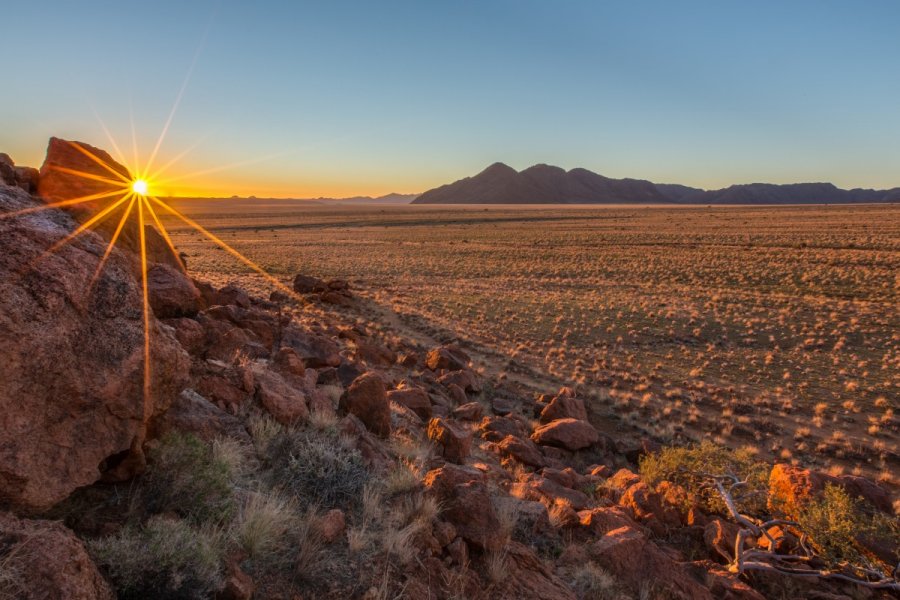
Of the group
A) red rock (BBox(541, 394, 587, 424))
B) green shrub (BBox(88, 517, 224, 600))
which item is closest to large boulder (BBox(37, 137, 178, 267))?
green shrub (BBox(88, 517, 224, 600))

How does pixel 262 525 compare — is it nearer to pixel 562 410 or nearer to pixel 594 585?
pixel 594 585

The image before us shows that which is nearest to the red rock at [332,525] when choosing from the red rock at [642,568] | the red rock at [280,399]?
the red rock at [280,399]

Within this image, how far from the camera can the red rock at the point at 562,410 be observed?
36.9 ft

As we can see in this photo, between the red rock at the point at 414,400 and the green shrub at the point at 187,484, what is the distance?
524cm

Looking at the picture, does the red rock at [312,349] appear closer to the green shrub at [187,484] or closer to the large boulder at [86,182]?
the large boulder at [86,182]

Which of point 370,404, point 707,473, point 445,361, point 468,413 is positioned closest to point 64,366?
point 370,404

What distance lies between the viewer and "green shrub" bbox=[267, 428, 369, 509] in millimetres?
4715

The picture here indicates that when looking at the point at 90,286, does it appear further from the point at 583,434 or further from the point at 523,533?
the point at 583,434

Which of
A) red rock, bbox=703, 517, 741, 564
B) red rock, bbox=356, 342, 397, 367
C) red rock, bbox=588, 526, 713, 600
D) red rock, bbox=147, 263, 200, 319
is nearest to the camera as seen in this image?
red rock, bbox=588, 526, 713, 600

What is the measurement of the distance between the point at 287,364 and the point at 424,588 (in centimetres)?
490

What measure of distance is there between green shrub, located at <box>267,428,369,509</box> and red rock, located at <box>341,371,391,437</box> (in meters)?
1.53

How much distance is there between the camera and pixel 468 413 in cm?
1041

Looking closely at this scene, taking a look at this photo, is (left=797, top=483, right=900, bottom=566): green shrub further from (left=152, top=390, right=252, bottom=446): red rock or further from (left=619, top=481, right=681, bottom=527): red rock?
(left=152, top=390, right=252, bottom=446): red rock

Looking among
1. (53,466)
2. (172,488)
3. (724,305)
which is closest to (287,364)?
(172,488)
